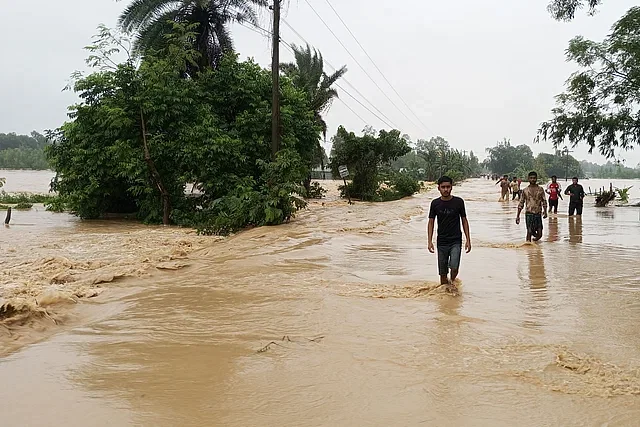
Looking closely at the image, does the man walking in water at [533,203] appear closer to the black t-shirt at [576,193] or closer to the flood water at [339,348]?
A: the flood water at [339,348]

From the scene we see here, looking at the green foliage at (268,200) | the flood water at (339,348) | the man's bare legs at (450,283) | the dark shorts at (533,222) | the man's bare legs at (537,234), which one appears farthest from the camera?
the green foliage at (268,200)

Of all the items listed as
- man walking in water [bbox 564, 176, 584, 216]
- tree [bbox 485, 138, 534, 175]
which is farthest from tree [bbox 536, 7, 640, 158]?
tree [bbox 485, 138, 534, 175]

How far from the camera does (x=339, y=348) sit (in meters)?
5.46

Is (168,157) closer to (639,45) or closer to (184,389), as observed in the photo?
(184,389)

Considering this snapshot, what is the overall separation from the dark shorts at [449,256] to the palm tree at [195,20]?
768 inches

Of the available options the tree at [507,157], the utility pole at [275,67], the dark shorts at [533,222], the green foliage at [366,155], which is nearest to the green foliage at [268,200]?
the utility pole at [275,67]

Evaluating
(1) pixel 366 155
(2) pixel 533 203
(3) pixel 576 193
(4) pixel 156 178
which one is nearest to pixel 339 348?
(2) pixel 533 203

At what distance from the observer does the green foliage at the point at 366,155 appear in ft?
107

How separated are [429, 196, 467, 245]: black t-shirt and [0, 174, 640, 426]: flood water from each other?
0.82 metres

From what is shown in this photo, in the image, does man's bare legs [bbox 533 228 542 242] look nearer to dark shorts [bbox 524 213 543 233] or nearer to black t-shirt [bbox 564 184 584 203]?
dark shorts [bbox 524 213 543 233]

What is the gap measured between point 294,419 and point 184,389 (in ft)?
3.58

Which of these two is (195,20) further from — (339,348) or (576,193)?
(339,348)

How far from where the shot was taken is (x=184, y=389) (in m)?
4.41

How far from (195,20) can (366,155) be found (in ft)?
43.0
